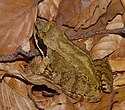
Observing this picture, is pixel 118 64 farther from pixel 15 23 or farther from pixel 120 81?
pixel 15 23

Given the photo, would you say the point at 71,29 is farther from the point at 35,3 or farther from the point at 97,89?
the point at 97,89

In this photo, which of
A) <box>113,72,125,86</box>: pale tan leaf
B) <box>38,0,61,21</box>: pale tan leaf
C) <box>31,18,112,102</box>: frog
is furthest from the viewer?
<box>38,0,61,21</box>: pale tan leaf

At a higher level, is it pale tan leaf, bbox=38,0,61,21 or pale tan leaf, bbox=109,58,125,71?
pale tan leaf, bbox=38,0,61,21

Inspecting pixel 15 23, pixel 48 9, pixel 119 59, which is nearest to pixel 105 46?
pixel 119 59

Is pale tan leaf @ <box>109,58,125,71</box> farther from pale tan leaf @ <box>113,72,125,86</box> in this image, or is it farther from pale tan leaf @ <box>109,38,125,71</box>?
pale tan leaf @ <box>113,72,125,86</box>

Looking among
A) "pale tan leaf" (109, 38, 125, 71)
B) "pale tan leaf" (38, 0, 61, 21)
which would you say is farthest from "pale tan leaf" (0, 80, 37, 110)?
"pale tan leaf" (109, 38, 125, 71)

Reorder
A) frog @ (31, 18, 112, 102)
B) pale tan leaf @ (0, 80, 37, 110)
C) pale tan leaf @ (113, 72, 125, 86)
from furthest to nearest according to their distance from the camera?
1. pale tan leaf @ (113, 72, 125, 86)
2. frog @ (31, 18, 112, 102)
3. pale tan leaf @ (0, 80, 37, 110)
